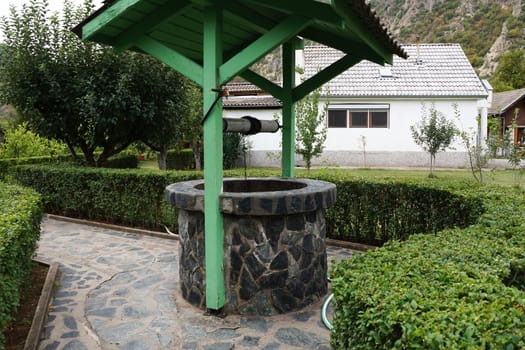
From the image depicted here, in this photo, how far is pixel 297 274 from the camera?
4.44 metres

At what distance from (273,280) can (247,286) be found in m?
0.26

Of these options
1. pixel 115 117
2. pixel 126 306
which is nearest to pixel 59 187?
pixel 115 117

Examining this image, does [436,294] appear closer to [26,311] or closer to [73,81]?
[26,311]

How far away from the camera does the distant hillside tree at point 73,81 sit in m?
9.41

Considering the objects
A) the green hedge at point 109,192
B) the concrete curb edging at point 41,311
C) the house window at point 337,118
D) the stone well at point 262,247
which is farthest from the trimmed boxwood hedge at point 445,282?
the house window at point 337,118

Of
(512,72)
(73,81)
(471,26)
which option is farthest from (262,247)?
(471,26)

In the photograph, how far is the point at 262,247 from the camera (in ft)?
14.0

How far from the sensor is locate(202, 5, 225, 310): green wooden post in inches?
162

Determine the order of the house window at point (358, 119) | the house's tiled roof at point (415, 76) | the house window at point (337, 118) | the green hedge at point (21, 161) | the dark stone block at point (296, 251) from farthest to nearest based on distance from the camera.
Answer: the house window at point (337, 118) → the house window at point (358, 119) → the house's tiled roof at point (415, 76) → the green hedge at point (21, 161) → the dark stone block at point (296, 251)

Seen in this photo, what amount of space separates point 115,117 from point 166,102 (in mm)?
1236

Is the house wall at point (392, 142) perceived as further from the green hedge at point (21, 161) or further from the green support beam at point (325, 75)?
the green support beam at point (325, 75)

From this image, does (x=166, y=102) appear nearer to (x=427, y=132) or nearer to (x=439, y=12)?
(x=427, y=132)

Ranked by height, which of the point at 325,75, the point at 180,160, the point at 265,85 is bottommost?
the point at 180,160

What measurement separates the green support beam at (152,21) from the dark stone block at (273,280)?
2.68 metres
